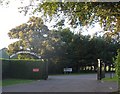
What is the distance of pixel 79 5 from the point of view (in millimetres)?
14008

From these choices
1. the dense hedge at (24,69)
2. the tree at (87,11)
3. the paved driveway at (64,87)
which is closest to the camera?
the tree at (87,11)

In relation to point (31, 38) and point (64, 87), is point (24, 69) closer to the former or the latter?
point (31, 38)

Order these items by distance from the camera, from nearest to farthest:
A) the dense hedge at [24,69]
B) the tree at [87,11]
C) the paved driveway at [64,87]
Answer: the tree at [87,11] → the paved driveway at [64,87] → the dense hedge at [24,69]

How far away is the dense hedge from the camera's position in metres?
41.5

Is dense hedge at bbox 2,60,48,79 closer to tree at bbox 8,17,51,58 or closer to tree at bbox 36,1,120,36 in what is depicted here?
tree at bbox 8,17,51,58

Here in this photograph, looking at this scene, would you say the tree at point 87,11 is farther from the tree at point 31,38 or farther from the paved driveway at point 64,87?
the tree at point 31,38

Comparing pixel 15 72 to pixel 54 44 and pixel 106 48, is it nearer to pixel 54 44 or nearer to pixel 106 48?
pixel 54 44

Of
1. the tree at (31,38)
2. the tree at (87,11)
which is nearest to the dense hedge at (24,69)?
the tree at (31,38)

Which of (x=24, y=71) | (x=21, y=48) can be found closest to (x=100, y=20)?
(x=24, y=71)

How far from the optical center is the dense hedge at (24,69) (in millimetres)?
41500

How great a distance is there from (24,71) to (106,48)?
31.8 meters

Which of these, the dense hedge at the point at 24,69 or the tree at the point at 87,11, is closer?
the tree at the point at 87,11

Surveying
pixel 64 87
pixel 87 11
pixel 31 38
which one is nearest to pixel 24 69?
pixel 31 38

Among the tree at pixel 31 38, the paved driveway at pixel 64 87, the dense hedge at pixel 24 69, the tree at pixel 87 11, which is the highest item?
the tree at pixel 31 38
